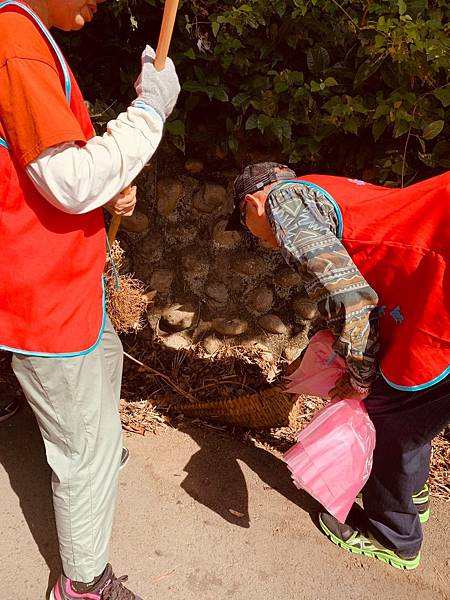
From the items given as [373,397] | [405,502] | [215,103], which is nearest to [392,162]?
[215,103]

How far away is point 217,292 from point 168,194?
0.56m

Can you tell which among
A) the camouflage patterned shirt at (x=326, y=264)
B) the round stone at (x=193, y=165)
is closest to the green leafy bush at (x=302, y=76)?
the round stone at (x=193, y=165)

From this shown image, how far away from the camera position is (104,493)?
208 centimetres

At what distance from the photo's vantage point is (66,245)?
1790mm

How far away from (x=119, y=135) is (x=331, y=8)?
1467 mm

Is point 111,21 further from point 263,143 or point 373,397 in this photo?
point 373,397

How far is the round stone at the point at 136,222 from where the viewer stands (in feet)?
10.4

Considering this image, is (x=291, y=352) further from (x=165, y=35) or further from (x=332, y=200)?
(x=165, y=35)

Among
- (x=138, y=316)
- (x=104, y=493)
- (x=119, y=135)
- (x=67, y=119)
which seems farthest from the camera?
(x=138, y=316)

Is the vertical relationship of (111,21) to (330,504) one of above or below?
above

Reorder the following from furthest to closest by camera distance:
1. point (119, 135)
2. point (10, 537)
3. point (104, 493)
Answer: point (10, 537) → point (104, 493) → point (119, 135)

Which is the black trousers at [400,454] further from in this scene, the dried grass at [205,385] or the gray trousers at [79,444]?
the gray trousers at [79,444]

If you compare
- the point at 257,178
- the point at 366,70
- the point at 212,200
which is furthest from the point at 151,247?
the point at 366,70

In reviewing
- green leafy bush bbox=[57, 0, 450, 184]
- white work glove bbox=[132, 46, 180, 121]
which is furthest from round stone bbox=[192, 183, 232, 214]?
white work glove bbox=[132, 46, 180, 121]
